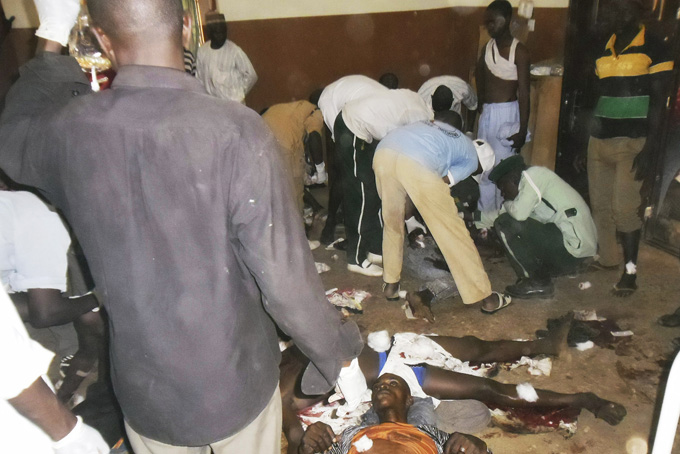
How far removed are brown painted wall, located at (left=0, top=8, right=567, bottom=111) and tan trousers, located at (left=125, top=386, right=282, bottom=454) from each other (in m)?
4.87

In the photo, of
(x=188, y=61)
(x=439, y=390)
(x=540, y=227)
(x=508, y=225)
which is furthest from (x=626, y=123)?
(x=188, y=61)

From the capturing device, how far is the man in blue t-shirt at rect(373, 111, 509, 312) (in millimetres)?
3086

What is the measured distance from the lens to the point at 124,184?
1.06 meters

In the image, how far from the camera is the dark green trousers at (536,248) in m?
3.45

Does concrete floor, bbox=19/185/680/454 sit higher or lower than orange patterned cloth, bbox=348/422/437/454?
lower

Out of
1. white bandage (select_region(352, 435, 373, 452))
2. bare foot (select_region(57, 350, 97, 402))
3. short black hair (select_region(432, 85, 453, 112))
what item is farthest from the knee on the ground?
bare foot (select_region(57, 350, 97, 402))

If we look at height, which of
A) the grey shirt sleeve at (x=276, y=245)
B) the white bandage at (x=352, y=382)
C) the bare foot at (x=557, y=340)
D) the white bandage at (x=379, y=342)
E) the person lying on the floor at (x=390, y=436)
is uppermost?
the grey shirt sleeve at (x=276, y=245)

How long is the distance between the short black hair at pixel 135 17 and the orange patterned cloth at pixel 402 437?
4.87 feet

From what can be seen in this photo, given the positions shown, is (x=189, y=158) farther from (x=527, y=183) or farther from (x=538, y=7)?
(x=538, y=7)

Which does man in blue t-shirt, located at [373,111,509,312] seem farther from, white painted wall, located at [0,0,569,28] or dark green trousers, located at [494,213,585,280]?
white painted wall, located at [0,0,569,28]

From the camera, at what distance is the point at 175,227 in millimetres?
1069

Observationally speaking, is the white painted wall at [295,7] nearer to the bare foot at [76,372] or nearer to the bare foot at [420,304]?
the bare foot at [420,304]

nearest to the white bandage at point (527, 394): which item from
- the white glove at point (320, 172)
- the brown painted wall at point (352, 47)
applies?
the white glove at point (320, 172)

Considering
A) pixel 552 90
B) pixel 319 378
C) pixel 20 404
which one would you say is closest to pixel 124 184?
pixel 20 404
